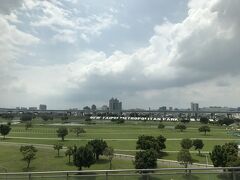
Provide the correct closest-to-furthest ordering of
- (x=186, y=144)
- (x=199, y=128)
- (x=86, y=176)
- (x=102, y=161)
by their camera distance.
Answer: (x=86, y=176), (x=102, y=161), (x=186, y=144), (x=199, y=128)

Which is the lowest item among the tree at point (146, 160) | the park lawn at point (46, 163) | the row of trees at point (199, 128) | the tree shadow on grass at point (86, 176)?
the park lawn at point (46, 163)

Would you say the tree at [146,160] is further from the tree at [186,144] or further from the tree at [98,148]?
the tree at [186,144]

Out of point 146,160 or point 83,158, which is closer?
point 146,160

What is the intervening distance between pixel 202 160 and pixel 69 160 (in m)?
25.3

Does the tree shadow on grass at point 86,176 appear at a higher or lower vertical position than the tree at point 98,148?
higher

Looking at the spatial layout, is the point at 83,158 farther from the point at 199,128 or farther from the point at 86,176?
the point at 199,128

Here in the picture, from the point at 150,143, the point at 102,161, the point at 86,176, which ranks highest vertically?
the point at 86,176

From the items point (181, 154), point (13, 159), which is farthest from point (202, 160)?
point (13, 159)

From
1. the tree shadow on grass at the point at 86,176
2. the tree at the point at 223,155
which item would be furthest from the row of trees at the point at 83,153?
the tree shadow on grass at the point at 86,176

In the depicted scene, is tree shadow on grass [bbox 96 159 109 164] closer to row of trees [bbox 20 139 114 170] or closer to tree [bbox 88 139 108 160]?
row of trees [bbox 20 139 114 170]

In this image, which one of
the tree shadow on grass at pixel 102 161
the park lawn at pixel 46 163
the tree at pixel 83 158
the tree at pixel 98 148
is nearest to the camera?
the tree at pixel 83 158

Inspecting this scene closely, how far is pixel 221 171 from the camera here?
1234 centimetres

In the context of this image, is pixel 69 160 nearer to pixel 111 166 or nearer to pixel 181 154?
pixel 111 166

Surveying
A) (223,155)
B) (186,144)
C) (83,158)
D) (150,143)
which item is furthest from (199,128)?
(83,158)
